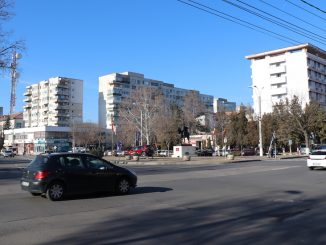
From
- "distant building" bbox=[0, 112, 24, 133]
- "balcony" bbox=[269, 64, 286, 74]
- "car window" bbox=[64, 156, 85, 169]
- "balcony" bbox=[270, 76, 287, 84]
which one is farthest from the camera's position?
"distant building" bbox=[0, 112, 24, 133]

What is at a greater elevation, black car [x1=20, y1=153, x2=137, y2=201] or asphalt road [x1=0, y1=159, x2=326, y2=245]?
black car [x1=20, y1=153, x2=137, y2=201]

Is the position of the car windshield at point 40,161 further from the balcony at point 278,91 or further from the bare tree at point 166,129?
the balcony at point 278,91

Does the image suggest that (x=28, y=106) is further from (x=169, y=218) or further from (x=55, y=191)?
(x=169, y=218)

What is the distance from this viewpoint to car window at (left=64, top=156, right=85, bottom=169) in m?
13.6

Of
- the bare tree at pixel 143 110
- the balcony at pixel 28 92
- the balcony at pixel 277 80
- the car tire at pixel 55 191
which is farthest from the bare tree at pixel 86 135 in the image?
the car tire at pixel 55 191

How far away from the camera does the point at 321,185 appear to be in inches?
697

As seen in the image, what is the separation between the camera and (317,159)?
2684 cm

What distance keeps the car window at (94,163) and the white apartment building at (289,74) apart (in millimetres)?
92836

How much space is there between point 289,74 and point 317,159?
8609cm

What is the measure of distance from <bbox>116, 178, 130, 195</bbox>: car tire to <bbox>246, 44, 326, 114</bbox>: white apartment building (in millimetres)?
92198

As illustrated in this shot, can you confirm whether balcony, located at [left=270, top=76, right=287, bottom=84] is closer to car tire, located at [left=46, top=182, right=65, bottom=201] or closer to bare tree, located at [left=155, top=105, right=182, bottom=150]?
bare tree, located at [left=155, top=105, right=182, bottom=150]

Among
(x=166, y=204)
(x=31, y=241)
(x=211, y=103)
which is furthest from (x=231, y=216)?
(x=211, y=103)

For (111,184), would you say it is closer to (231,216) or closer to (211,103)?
(231,216)

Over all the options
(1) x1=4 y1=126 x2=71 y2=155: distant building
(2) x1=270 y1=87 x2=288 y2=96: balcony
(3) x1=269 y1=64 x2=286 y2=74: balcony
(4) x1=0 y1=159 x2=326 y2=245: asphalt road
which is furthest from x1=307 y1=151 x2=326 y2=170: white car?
(1) x1=4 y1=126 x2=71 y2=155: distant building
